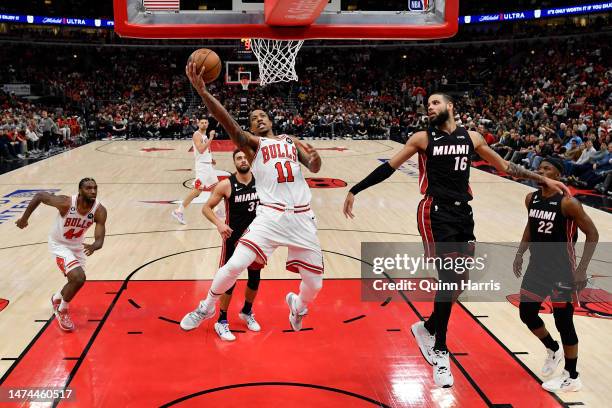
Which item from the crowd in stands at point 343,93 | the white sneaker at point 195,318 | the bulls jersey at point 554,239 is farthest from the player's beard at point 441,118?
the crowd in stands at point 343,93

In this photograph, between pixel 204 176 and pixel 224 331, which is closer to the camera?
pixel 224 331

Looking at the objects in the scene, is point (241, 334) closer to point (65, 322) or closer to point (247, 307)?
point (247, 307)

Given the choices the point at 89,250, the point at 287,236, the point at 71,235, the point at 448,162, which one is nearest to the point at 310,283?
the point at 287,236

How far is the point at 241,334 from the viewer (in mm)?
5066

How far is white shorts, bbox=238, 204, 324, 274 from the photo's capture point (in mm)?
4363

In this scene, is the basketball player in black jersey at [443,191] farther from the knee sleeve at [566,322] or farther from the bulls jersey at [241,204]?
the bulls jersey at [241,204]

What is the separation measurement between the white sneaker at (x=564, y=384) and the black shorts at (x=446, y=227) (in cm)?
109

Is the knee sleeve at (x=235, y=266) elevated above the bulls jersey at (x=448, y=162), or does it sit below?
below

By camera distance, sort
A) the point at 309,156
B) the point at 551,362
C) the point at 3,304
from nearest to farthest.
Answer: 1. the point at 551,362
2. the point at 309,156
3. the point at 3,304

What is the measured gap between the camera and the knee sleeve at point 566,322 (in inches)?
156

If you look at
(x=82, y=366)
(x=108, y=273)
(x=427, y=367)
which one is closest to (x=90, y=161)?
(x=108, y=273)

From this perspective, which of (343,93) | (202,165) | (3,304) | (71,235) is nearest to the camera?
(71,235)

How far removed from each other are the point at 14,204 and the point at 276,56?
223 inches

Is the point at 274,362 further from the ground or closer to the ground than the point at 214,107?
closer to the ground
